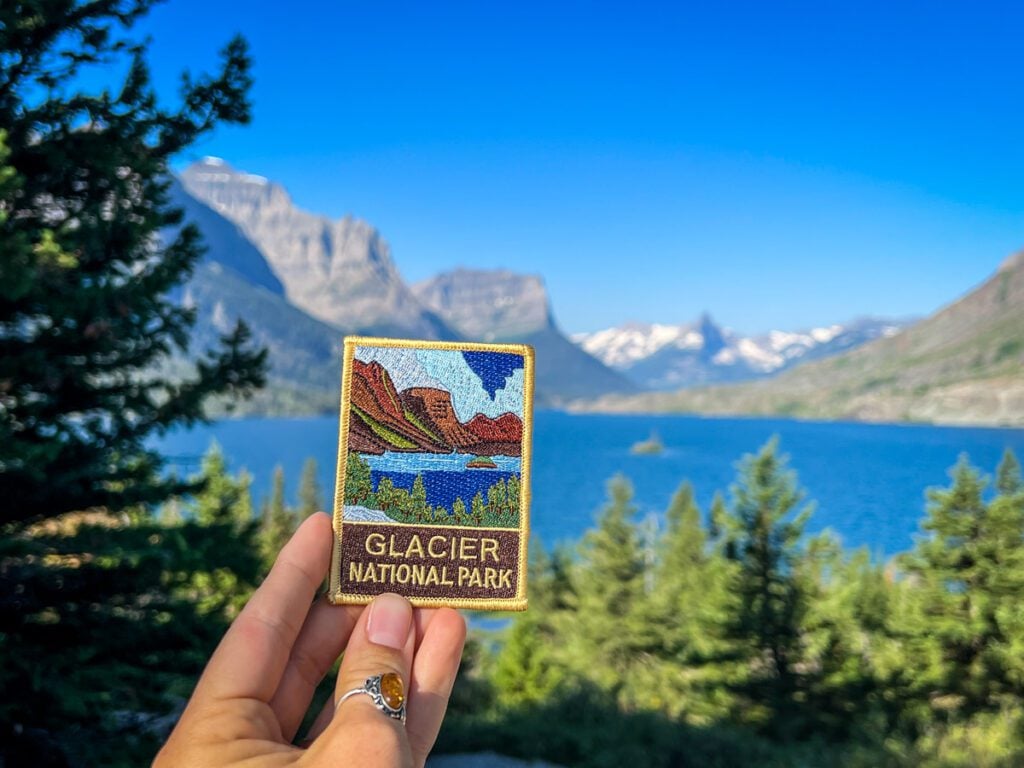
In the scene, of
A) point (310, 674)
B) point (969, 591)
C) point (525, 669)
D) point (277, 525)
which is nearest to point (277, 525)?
point (277, 525)

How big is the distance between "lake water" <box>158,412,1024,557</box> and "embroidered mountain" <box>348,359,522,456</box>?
40219 millimetres

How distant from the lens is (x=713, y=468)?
5256 inches

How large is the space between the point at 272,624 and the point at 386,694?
434 millimetres

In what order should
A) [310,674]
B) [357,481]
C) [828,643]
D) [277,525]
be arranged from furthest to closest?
1. [277,525]
2. [828,643]
3. [357,481]
4. [310,674]

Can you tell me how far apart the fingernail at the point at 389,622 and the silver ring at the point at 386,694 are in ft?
0.55

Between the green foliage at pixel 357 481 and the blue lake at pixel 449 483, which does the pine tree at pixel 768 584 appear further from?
the green foliage at pixel 357 481

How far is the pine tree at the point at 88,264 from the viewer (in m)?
5.75

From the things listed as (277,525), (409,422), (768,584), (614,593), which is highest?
(409,422)

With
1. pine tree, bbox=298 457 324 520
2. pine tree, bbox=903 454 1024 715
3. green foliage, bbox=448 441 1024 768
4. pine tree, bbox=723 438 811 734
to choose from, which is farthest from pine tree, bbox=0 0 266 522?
pine tree, bbox=298 457 324 520

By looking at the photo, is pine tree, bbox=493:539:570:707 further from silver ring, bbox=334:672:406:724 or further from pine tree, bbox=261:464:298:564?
pine tree, bbox=261:464:298:564

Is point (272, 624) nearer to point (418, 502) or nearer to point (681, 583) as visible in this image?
point (418, 502)

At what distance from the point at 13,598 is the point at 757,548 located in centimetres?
1861

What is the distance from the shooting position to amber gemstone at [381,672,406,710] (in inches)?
73.9

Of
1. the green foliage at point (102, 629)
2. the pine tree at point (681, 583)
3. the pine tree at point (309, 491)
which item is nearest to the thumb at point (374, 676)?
the green foliage at point (102, 629)
